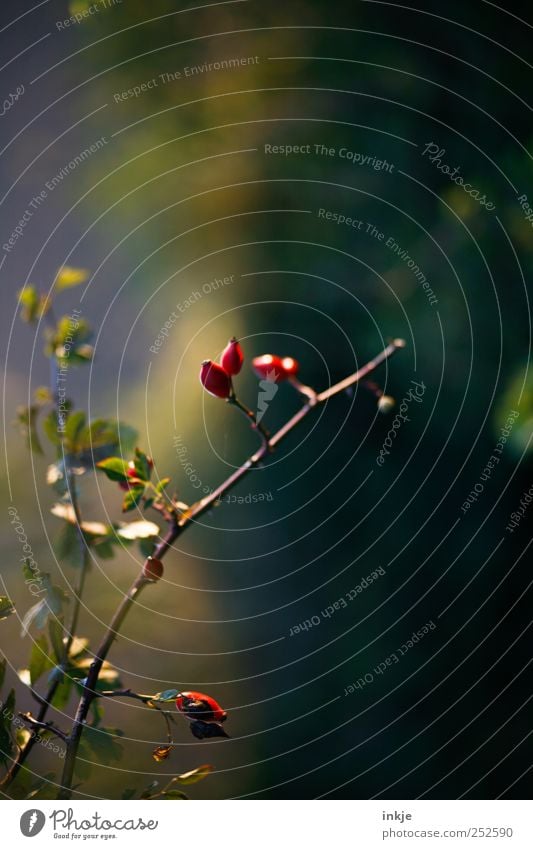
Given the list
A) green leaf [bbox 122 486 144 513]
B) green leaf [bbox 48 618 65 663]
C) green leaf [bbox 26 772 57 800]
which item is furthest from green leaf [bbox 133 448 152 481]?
green leaf [bbox 26 772 57 800]

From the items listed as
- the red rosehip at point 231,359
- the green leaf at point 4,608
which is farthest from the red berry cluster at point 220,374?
the green leaf at point 4,608

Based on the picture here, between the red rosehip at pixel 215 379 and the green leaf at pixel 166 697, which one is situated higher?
the red rosehip at pixel 215 379

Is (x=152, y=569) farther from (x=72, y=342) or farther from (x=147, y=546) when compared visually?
(x=72, y=342)
